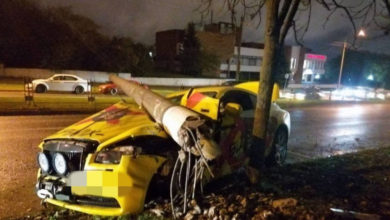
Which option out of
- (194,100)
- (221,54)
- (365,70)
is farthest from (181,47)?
(194,100)

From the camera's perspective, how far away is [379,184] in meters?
6.02

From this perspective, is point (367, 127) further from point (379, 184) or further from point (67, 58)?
point (67, 58)

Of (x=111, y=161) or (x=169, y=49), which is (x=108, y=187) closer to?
(x=111, y=161)

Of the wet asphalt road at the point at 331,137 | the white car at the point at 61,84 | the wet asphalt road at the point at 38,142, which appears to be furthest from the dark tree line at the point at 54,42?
the wet asphalt road at the point at 331,137

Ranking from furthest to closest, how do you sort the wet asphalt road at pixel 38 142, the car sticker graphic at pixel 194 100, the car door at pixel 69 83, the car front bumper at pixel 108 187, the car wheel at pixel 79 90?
the car wheel at pixel 79 90 < the car door at pixel 69 83 < the wet asphalt road at pixel 38 142 < the car sticker graphic at pixel 194 100 < the car front bumper at pixel 108 187

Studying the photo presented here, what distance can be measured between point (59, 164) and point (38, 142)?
529 cm

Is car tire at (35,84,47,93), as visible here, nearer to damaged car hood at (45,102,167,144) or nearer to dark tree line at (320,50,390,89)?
damaged car hood at (45,102,167,144)

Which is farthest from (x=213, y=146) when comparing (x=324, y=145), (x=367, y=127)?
(x=367, y=127)

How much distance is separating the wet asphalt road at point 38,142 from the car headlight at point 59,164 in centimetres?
95

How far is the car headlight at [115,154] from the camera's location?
14.3 ft

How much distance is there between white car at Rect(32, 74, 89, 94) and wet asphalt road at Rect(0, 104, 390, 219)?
475 inches

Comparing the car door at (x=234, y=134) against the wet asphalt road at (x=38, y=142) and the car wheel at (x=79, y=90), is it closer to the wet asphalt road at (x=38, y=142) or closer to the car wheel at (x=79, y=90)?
the wet asphalt road at (x=38, y=142)

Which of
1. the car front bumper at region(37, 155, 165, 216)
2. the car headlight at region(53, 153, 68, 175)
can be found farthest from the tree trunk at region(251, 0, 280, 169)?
the car headlight at region(53, 153, 68, 175)

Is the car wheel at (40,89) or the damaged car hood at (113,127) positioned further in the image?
the car wheel at (40,89)
